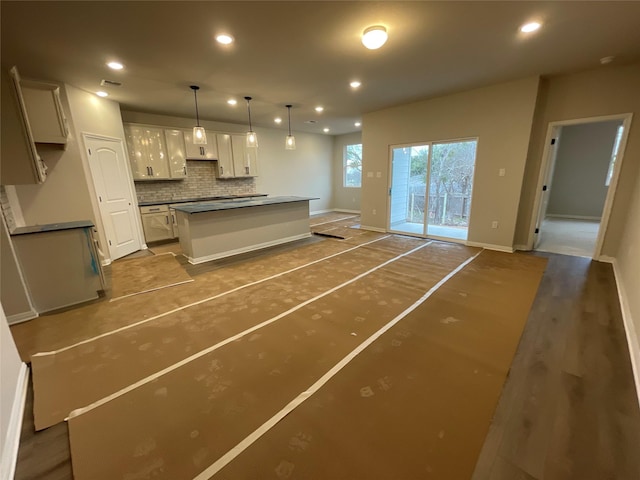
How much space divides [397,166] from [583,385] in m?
5.14

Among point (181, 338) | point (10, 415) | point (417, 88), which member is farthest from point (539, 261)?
point (10, 415)

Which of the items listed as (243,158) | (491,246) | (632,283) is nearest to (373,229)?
(491,246)

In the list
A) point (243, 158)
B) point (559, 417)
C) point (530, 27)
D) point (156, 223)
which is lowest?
point (559, 417)

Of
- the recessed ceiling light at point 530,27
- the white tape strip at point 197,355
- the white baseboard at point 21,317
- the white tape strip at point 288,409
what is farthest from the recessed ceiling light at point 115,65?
the recessed ceiling light at point 530,27

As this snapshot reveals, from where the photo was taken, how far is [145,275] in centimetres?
385

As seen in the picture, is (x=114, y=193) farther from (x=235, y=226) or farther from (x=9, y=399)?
(x=9, y=399)

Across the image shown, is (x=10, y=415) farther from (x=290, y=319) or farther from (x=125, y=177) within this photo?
(x=125, y=177)

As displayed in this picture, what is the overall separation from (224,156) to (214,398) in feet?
19.5

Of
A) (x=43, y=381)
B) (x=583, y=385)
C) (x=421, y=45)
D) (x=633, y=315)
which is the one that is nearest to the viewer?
(x=583, y=385)

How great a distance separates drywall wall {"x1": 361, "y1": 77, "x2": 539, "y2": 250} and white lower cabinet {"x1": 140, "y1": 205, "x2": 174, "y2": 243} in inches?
201

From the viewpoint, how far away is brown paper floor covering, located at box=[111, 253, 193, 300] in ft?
11.1

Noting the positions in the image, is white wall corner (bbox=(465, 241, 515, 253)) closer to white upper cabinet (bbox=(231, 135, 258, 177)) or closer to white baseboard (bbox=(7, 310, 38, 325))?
white upper cabinet (bbox=(231, 135, 258, 177))

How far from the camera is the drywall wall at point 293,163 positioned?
24.8 ft

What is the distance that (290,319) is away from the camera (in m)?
2.58
